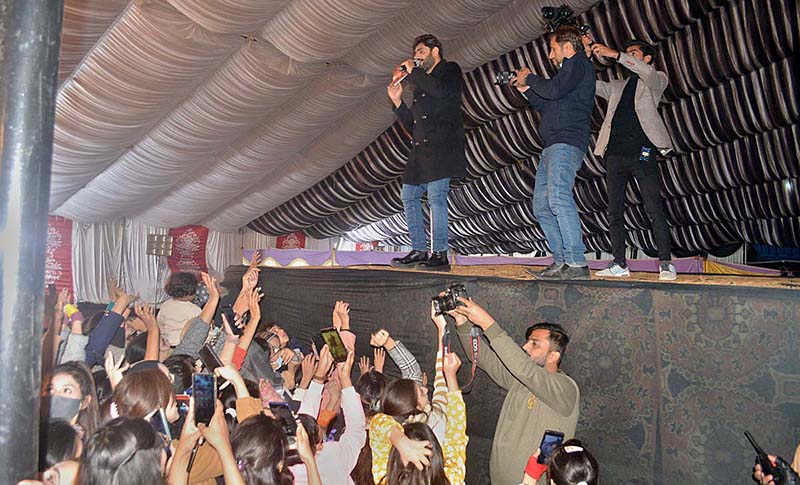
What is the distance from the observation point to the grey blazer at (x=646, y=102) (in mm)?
3402

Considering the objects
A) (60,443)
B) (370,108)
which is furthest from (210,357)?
(370,108)

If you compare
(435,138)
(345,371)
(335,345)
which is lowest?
(345,371)

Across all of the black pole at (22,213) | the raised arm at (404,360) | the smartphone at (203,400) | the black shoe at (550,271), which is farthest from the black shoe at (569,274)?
the black pole at (22,213)

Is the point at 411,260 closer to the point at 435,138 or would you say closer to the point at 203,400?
the point at 435,138

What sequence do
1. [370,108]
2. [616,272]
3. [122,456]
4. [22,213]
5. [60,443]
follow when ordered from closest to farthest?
[22,213] → [122,456] → [60,443] → [616,272] → [370,108]

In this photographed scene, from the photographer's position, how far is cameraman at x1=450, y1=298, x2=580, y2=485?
2.46 m

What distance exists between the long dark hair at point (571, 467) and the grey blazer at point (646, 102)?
1838 millimetres

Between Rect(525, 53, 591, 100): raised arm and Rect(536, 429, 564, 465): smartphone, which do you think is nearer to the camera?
Rect(536, 429, 564, 465): smartphone

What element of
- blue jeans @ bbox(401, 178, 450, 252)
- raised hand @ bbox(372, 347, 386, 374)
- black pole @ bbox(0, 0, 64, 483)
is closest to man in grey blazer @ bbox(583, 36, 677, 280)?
blue jeans @ bbox(401, 178, 450, 252)

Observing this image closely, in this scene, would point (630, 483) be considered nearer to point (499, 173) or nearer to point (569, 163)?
point (569, 163)

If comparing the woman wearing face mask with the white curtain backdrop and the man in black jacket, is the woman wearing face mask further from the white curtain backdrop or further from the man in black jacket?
the white curtain backdrop

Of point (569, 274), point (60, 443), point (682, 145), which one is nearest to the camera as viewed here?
point (60, 443)

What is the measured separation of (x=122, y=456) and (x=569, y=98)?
8.47 feet

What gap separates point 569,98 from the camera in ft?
11.1
